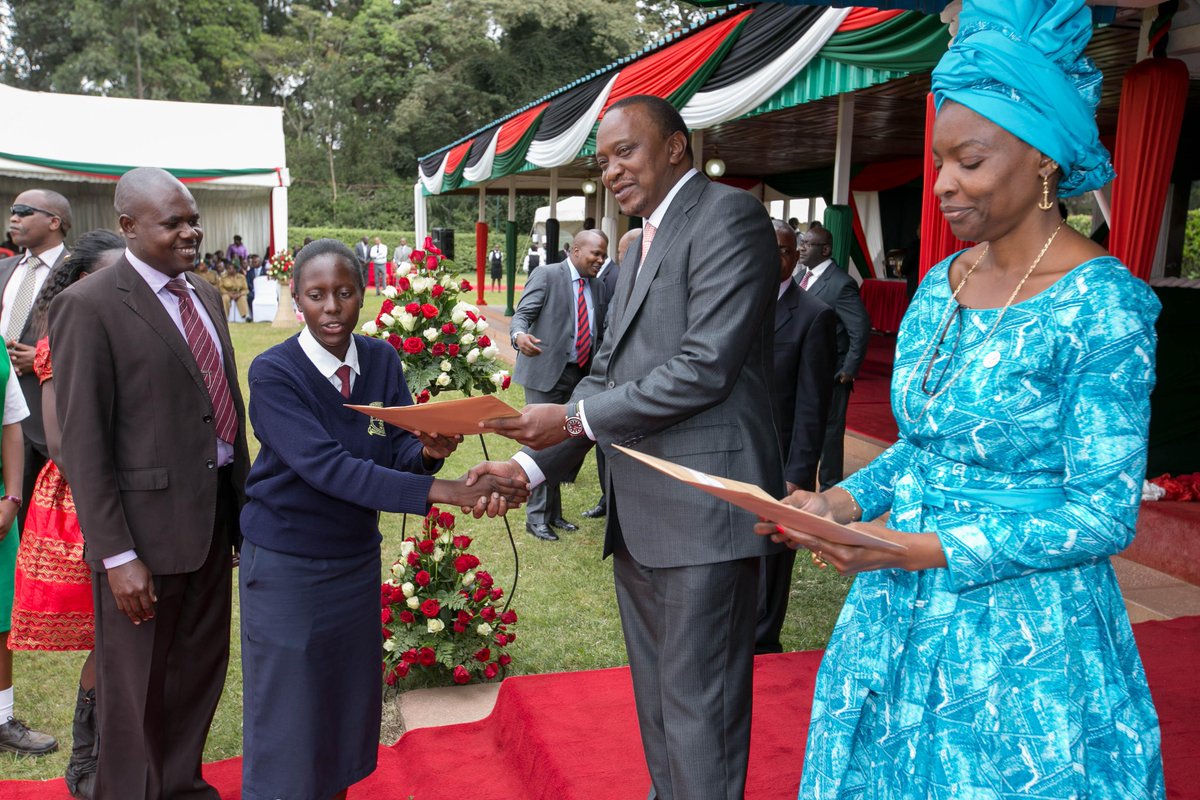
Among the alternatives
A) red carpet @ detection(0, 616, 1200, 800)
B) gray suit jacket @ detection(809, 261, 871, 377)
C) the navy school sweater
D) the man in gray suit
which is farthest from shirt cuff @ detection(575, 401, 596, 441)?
gray suit jacket @ detection(809, 261, 871, 377)

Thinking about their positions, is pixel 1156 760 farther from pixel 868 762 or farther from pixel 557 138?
pixel 557 138

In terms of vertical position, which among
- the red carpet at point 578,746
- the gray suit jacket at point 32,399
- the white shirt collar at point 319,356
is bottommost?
the red carpet at point 578,746

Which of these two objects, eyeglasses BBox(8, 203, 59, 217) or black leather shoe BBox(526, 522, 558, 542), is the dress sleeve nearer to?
eyeglasses BBox(8, 203, 59, 217)

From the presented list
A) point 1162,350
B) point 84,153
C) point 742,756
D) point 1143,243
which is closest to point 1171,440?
point 1162,350

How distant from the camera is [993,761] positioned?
5.02 feet

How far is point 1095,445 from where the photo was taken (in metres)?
1.45

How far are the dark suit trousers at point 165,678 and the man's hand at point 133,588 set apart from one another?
3.4 inches

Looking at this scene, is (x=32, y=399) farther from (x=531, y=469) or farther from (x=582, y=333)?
(x=582, y=333)

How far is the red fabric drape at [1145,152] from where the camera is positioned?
4688 mm

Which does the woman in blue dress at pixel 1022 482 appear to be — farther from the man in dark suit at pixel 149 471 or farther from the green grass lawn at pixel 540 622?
the man in dark suit at pixel 149 471

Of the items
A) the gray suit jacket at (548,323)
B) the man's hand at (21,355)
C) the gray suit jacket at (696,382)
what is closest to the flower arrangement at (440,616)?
the man's hand at (21,355)

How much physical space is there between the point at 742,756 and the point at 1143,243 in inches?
147

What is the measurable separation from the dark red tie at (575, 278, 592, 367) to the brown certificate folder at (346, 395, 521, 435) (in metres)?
4.04

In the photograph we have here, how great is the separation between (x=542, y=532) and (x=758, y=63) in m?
3.88
